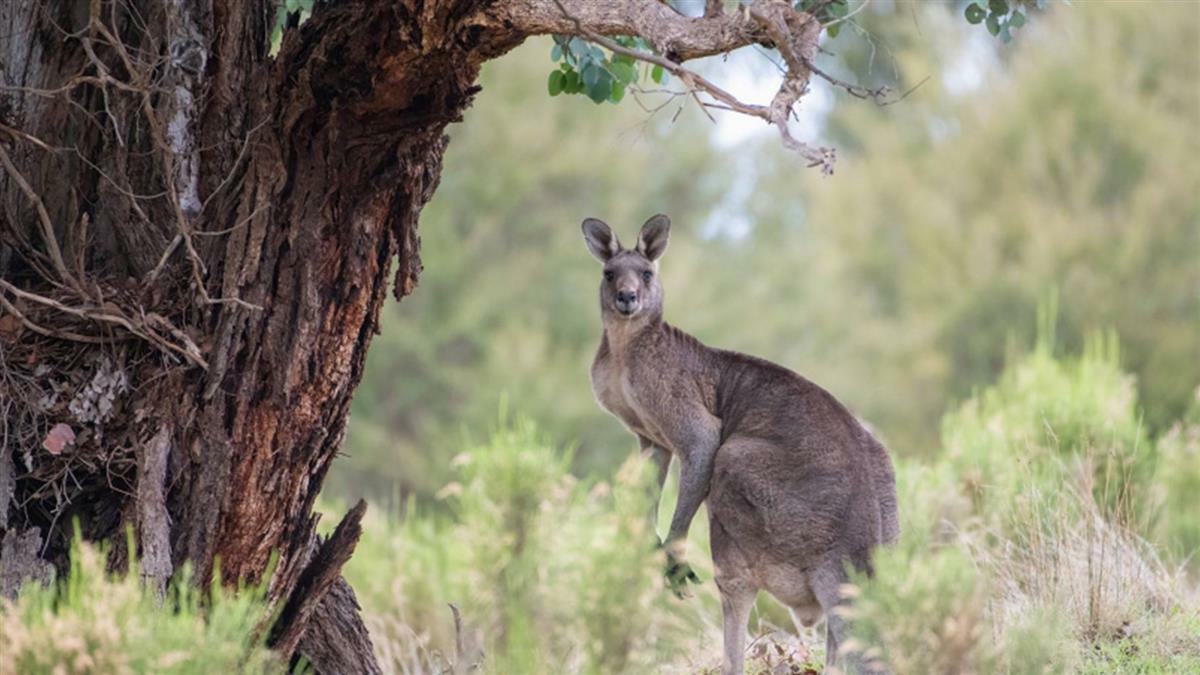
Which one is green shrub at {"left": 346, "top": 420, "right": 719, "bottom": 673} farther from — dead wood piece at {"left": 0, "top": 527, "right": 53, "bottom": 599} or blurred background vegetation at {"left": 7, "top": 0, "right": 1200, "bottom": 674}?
blurred background vegetation at {"left": 7, "top": 0, "right": 1200, "bottom": 674}

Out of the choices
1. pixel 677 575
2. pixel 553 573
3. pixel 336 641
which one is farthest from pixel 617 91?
pixel 336 641

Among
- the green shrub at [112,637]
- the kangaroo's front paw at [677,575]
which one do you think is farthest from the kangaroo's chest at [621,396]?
the green shrub at [112,637]

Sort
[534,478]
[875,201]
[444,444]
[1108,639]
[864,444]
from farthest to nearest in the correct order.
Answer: [875,201] < [444,444] < [1108,639] < [864,444] < [534,478]

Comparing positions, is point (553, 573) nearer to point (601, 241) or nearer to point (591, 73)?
point (591, 73)

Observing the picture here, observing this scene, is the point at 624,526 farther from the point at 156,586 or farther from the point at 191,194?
the point at 191,194

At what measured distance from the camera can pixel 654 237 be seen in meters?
7.70

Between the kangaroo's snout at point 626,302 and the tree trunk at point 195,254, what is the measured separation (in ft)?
4.47

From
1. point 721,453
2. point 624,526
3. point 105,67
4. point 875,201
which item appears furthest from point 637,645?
point 875,201

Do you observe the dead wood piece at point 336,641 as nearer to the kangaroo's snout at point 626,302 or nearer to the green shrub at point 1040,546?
the kangaroo's snout at point 626,302

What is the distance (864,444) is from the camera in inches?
258

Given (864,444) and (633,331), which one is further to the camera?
(633,331)

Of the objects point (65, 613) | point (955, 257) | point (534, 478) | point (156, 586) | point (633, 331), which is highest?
point (955, 257)

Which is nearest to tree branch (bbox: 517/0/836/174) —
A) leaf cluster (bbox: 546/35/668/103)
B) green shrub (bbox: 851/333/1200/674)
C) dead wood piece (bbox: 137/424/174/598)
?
leaf cluster (bbox: 546/35/668/103)

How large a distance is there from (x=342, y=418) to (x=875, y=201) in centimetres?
2122
